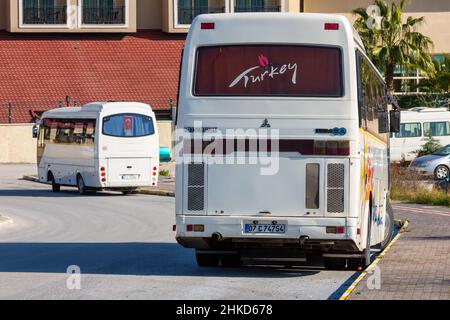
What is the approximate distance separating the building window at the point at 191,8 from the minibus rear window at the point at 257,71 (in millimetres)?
56662

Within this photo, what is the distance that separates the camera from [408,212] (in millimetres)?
31250

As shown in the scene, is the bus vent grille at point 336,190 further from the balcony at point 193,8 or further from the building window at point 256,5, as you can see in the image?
the building window at point 256,5

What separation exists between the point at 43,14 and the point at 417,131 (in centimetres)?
2571

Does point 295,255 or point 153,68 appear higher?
point 153,68

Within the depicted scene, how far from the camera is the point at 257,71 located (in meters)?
17.5

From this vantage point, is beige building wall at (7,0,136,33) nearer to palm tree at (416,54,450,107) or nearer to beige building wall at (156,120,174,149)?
beige building wall at (156,120,174,149)

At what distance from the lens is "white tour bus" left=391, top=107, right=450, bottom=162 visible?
56375 millimetres

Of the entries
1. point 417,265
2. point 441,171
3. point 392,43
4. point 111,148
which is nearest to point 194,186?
point 417,265

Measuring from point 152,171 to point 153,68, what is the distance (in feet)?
100

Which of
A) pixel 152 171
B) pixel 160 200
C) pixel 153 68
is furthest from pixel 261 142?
pixel 153 68

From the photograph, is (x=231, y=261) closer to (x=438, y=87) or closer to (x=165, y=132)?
(x=165, y=132)
